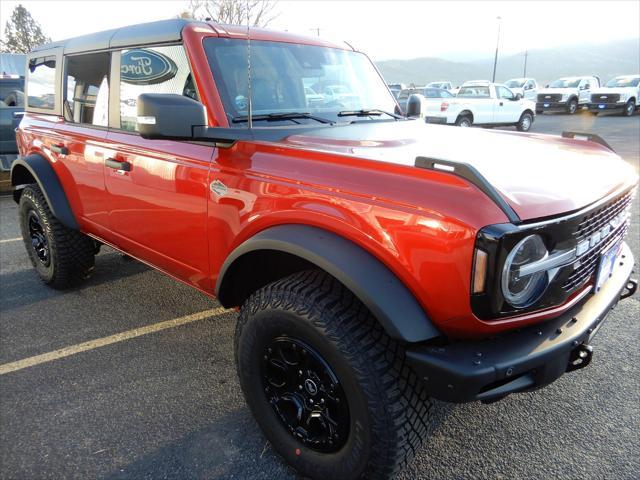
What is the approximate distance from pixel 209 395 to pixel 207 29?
6.59 feet

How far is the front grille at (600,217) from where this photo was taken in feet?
6.02

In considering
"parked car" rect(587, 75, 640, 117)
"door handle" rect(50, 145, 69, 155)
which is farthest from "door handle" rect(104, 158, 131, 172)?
"parked car" rect(587, 75, 640, 117)

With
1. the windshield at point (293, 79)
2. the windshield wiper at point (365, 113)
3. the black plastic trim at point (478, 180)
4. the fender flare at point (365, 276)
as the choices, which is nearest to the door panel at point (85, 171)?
the windshield at point (293, 79)

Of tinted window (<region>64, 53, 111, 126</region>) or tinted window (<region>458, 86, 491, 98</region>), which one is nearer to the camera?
tinted window (<region>64, 53, 111, 126</region>)

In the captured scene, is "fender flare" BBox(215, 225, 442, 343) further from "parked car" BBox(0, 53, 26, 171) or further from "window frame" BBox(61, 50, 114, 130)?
"parked car" BBox(0, 53, 26, 171)

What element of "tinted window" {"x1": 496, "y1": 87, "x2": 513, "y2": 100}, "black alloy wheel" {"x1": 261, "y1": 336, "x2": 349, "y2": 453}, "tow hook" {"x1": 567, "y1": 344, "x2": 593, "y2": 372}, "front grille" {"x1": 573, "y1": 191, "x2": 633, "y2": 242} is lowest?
"black alloy wheel" {"x1": 261, "y1": 336, "x2": 349, "y2": 453}

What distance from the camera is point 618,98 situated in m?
22.0

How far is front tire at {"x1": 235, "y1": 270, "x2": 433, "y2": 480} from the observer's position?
1.80m

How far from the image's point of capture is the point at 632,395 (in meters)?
2.68

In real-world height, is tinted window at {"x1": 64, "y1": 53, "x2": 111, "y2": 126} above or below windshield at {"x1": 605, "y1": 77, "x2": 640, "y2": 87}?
below

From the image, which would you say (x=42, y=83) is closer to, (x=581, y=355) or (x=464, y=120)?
(x=581, y=355)

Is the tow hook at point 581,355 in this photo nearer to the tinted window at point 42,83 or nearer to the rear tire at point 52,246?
the rear tire at point 52,246

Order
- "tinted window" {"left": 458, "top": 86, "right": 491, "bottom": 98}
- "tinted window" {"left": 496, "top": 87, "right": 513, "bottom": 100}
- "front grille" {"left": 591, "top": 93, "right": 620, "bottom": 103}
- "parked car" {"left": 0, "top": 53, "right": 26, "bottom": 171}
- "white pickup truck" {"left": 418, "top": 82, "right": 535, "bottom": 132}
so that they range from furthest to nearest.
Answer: "front grille" {"left": 591, "top": 93, "right": 620, "bottom": 103}
"tinted window" {"left": 496, "top": 87, "right": 513, "bottom": 100}
"tinted window" {"left": 458, "top": 86, "right": 491, "bottom": 98}
"white pickup truck" {"left": 418, "top": 82, "right": 535, "bottom": 132}
"parked car" {"left": 0, "top": 53, "right": 26, "bottom": 171}

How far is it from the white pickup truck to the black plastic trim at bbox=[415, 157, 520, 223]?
14169 mm
